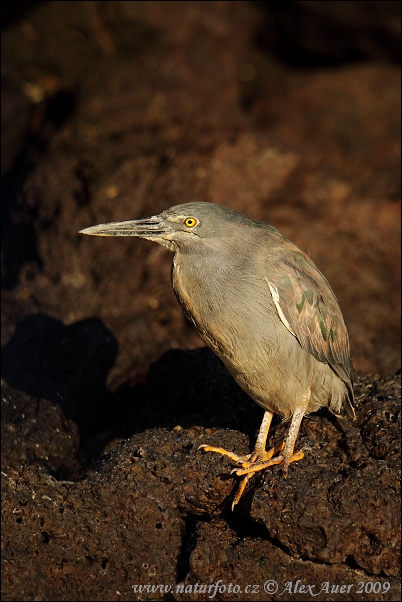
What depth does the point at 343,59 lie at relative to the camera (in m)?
10.7

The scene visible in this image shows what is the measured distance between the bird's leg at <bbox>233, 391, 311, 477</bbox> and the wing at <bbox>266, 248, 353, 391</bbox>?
0.35 m

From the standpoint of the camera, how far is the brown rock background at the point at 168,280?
4191 millimetres

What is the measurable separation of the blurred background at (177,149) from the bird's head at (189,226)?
222 cm

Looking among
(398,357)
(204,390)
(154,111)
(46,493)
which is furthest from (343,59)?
(46,493)


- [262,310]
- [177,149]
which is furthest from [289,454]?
[177,149]

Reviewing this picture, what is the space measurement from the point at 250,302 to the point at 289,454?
109cm

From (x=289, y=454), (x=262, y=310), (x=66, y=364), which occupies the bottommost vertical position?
(x=289, y=454)

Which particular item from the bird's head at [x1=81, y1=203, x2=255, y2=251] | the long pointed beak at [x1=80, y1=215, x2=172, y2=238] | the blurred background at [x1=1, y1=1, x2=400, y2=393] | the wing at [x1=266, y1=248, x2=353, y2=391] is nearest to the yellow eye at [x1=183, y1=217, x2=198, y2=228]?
the bird's head at [x1=81, y1=203, x2=255, y2=251]

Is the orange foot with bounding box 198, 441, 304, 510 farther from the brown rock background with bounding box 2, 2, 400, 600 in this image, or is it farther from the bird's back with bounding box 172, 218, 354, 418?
the bird's back with bounding box 172, 218, 354, 418

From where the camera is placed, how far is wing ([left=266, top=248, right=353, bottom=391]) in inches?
177

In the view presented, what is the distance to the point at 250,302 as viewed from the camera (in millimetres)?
4367

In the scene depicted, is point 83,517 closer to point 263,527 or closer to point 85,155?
point 263,527

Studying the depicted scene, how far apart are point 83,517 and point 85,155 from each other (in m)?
5.44

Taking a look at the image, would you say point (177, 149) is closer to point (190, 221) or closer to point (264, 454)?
point (190, 221)
